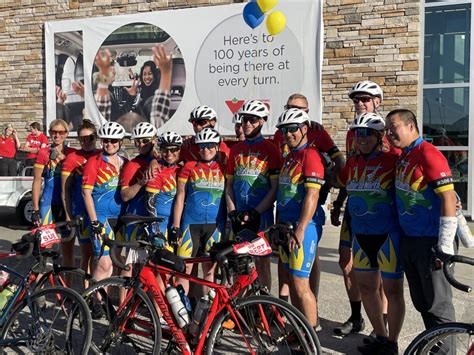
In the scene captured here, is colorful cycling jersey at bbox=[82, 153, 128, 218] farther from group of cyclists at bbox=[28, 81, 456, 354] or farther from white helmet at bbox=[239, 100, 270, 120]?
white helmet at bbox=[239, 100, 270, 120]

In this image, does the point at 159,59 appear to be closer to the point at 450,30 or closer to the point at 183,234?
the point at 450,30

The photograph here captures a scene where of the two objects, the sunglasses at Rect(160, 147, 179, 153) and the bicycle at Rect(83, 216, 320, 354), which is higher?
the sunglasses at Rect(160, 147, 179, 153)

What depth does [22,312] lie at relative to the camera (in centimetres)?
361

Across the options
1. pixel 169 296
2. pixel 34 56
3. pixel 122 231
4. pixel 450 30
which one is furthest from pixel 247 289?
pixel 34 56

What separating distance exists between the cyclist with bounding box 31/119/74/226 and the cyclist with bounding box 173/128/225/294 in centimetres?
152

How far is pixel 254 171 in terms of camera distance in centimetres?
440

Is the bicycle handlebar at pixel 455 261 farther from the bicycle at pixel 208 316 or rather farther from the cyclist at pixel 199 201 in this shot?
the cyclist at pixel 199 201

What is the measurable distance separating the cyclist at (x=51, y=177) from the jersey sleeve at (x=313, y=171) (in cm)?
265

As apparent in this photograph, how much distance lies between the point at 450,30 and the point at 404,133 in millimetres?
7632

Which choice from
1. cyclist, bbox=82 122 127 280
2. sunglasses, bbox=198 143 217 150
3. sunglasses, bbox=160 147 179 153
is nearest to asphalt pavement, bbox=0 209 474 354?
cyclist, bbox=82 122 127 280

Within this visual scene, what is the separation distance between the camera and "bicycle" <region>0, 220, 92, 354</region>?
11.4 ft

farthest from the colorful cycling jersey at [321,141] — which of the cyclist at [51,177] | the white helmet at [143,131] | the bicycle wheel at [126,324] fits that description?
the cyclist at [51,177]

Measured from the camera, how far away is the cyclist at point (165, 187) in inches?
182

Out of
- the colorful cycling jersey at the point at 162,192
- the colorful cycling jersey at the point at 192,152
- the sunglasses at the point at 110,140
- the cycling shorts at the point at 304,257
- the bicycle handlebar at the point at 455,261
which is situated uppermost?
the sunglasses at the point at 110,140
